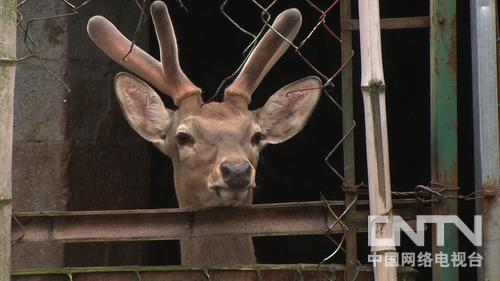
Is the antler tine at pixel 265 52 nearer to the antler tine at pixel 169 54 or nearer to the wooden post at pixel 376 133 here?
the antler tine at pixel 169 54

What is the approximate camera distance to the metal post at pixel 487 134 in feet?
11.2

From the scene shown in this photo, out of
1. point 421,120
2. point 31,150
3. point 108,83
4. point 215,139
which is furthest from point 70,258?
point 421,120

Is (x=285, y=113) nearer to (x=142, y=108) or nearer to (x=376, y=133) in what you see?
(x=142, y=108)

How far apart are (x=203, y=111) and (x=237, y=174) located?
0.70 meters

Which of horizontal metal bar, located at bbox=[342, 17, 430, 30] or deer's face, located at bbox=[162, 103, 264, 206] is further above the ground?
horizontal metal bar, located at bbox=[342, 17, 430, 30]

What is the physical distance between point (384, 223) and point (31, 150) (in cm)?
314

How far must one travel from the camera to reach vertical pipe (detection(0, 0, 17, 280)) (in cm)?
297

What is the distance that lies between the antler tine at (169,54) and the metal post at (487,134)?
4.65 feet

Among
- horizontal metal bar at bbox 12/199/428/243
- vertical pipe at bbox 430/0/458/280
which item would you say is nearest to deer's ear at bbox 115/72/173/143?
→ horizontal metal bar at bbox 12/199/428/243

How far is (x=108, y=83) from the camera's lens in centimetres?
638

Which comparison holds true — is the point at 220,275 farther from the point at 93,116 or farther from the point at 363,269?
the point at 93,116

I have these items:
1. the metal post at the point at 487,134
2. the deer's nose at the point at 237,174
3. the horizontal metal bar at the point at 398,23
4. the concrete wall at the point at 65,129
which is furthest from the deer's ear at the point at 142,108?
the metal post at the point at 487,134

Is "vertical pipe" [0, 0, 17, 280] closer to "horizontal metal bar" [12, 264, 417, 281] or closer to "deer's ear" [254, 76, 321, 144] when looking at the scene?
"horizontal metal bar" [12, 264, 417, 281]

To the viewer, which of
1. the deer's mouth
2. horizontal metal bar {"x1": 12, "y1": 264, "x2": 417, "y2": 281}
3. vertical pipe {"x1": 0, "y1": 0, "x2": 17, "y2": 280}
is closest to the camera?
vertical pipe {"x1": 0, "y1": 0, "x2": 17, "y2": 280}
